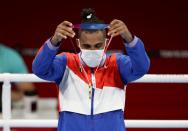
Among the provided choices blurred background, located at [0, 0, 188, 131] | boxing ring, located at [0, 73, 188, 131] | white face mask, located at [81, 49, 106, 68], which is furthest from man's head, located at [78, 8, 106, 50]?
blurred background, located at [0, 0, 188, 131]

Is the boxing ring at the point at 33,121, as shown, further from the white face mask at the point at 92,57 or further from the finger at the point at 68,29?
the finger at the point at 68,29

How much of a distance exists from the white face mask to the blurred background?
2281mm

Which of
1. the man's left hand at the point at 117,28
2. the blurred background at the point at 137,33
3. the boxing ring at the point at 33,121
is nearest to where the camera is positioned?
the man's left hand at the point at 117,28

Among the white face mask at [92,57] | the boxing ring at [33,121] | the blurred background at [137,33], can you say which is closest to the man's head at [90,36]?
the white face mask at [92,57]

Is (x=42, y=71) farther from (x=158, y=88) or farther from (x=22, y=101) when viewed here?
(x=158, y=88)

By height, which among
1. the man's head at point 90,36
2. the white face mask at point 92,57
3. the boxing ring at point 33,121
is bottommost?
the boxing ring at point 33,121

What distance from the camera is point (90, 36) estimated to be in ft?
7.94

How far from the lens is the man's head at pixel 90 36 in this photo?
7.95ft

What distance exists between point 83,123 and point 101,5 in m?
2.42

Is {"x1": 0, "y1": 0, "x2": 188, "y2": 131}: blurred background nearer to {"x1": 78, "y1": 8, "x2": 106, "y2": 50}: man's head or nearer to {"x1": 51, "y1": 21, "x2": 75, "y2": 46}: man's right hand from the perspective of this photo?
{"x1": 78, "y1": 8, "x2": 106, "y2": 50}: man's head

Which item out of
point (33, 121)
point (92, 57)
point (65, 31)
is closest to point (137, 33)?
point (33, 121)

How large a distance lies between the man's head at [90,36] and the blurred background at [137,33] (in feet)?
7.49

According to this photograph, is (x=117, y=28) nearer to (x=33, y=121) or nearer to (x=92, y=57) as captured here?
(x=92, y=57)

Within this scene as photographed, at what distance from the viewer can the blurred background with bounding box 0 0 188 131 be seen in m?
4.79
